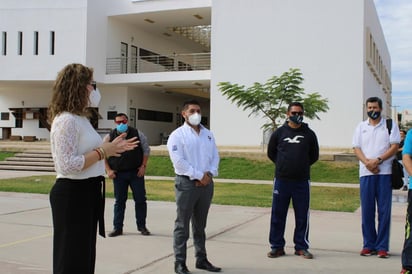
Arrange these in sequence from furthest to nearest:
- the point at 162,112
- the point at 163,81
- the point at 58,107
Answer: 1. the point at 162,112
2. the point at 163,81
3. the point at 58,107

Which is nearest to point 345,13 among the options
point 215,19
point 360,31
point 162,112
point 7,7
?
point 360,31

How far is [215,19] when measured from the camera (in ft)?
90.7

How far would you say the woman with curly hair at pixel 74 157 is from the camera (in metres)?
3.79

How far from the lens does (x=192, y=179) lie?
5832mm

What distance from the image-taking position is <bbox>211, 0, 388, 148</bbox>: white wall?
83.1ft

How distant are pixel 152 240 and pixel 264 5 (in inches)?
850

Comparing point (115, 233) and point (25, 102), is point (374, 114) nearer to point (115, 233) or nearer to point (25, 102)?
point (115, 233)

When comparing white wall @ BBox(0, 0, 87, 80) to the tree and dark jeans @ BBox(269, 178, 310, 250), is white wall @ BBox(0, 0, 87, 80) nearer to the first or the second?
the tree

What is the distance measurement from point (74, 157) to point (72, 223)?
56 centimetres

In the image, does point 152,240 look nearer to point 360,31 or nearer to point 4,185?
point 4,185

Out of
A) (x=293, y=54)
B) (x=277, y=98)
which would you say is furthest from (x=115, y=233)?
(x=293, y=54)

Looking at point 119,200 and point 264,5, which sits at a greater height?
point 264,5

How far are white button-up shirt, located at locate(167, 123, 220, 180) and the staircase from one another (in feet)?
57.9

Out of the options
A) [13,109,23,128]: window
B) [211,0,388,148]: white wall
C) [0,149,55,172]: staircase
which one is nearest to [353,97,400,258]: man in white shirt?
[0,149,55,172]: staircase
